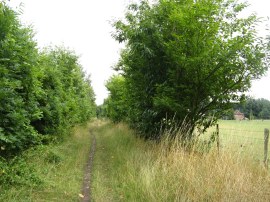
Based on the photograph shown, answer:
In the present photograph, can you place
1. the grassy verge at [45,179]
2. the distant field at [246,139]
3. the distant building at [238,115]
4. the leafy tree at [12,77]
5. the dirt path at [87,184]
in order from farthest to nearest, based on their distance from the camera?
the distant building at [238,115] → the dirt path at [87,184] → the distant field at [246,139] → the grassy verge at [45,179] → the leafy tree at [12,77]

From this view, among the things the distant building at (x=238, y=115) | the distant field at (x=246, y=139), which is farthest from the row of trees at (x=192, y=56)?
the distant field at (x=246, y=139)

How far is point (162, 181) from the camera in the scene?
5.98m

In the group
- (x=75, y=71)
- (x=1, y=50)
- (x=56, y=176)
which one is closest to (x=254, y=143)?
(x=56, y=176)

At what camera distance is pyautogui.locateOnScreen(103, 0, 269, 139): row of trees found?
8.07m

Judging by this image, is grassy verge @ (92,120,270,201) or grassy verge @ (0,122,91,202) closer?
grassy verge @ (92,120,270,201)

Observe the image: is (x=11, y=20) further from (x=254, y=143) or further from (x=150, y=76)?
(x=254, y=143)

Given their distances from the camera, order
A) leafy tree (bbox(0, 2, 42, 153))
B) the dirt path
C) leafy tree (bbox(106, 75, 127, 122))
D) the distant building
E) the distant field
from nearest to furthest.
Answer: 1. leafy tree (bbox(0, 2, 42, 153))
2. the distant field
3. the dirt path
4. the distant building
5. leafy tree (bbox(106, 75, 127, 122))

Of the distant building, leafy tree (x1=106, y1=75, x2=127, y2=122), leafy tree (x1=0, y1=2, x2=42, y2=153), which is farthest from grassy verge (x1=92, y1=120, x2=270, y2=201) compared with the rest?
leafy tree (x1=106, y1=75, x2=127, y2=122)

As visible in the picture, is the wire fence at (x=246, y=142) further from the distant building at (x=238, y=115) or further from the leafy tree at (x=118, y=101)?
the leafy tree at (x=118, y=101)

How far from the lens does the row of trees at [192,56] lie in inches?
318

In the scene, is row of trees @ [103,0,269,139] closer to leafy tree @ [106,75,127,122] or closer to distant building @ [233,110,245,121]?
distant building @ [233,110,245,121]

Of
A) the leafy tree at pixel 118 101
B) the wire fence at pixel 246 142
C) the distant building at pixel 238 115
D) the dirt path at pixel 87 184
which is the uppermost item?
the leafy tree at pixel 118 101

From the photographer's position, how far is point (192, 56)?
8359 millimetres

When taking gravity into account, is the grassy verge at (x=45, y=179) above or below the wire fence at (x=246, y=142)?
below
